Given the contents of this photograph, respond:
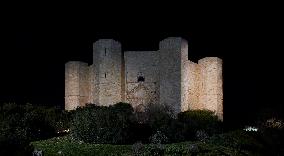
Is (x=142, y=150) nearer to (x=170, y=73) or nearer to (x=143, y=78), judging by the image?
(x=170, y=73)

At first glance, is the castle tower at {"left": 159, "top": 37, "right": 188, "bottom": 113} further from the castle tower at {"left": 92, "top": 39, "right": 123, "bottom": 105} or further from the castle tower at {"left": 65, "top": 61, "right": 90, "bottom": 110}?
the castle tower at {"left": 65, "top": 61, "right": 90, "bottom": 110}

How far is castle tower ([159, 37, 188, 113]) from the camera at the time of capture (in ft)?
135

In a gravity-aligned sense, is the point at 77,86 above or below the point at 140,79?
below

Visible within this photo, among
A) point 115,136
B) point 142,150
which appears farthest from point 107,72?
point 142,150

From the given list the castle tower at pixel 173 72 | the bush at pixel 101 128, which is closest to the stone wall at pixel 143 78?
the castle tower at pixel 173 72

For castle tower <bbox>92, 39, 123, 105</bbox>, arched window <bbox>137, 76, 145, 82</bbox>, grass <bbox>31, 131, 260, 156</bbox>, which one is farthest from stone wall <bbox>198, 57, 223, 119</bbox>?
grass <bbox>31, 131, 260, 156</bbox>

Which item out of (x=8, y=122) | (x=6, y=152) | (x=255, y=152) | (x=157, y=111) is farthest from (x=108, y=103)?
(x=6, y=152)

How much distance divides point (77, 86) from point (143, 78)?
6.00 m

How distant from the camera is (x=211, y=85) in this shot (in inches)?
1704

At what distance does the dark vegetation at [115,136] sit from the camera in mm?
20406

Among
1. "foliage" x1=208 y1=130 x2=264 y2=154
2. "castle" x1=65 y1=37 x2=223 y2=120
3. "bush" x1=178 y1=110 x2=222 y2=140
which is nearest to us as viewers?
"foliage" x1=208 y1=130 x2=264 y2=154

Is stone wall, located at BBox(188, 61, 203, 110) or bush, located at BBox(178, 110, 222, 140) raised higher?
stone wall, located at BBox(188, 61, 203, 110)

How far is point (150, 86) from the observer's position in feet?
141

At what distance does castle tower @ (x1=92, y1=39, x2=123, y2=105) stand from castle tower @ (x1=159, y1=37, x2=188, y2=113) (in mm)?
3643
